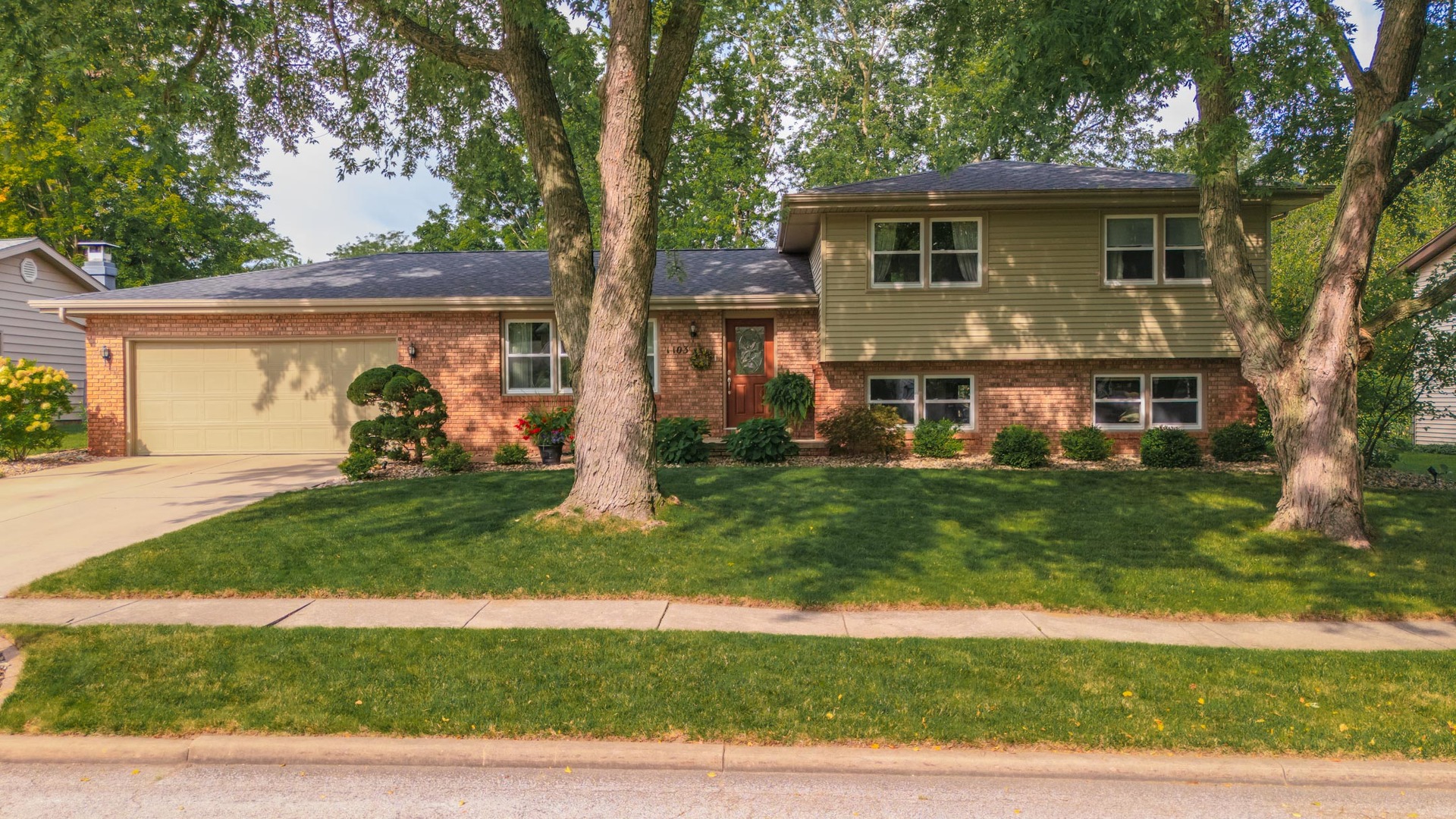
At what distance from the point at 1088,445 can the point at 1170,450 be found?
1.29 meters

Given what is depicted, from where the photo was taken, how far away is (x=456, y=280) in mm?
Answer: 17875

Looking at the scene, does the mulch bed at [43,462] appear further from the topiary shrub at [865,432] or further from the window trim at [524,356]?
the topiary shrub at [865,432]

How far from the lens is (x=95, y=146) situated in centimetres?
1293

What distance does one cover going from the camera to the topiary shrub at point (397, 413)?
13180 millimetres

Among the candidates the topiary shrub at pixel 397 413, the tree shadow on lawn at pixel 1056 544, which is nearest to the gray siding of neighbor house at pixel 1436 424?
the tree shadow on lawn at pixel 1056 544

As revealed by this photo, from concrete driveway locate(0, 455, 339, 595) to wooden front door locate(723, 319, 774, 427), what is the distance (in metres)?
7.41

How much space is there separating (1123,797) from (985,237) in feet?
41.8

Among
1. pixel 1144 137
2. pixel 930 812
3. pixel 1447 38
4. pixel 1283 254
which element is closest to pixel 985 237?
pixel 1447 38

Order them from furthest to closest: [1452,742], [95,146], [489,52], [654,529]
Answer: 1. [95,146]
2. [489,52]
3. [654,529]
4. [1452,742]

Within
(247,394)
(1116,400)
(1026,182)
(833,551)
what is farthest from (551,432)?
(1116,400)

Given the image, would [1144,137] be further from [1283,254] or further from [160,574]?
[160,574]

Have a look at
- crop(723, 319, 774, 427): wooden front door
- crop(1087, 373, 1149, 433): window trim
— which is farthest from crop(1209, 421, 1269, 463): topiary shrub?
crop(723, 319, 774, 427): wooden front door

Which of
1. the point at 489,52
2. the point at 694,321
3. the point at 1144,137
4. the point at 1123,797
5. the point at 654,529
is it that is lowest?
the point at 1123,797

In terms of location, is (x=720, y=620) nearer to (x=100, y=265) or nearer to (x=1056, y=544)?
(x=1056, y=544)
